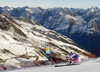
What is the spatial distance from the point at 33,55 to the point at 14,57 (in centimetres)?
1383

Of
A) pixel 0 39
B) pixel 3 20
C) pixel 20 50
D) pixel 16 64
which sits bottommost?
pixel 16 64

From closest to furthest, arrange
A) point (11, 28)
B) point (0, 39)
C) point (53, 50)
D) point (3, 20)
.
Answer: point (0, 39) → point (53, 50) → point (11, 28) → point (3, 20)

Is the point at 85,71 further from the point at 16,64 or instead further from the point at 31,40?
the point at 31,40

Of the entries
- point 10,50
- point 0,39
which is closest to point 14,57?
point 10,50

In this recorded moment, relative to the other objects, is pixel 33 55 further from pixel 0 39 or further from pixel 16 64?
pixel 0 39

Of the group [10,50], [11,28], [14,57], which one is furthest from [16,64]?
[11,28]

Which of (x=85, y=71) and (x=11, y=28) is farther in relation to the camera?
(x=11, y=28)

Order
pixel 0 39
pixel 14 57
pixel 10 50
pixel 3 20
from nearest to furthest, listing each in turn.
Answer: pixel 14 57, pixel 10 50, pixel 0 39, pixel 3 20

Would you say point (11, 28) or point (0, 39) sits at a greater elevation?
point (11, 28)

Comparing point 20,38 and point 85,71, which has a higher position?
point 20,38

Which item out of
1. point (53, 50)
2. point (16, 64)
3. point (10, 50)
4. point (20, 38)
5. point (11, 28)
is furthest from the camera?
point (11, 28)

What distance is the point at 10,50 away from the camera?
4198 inches

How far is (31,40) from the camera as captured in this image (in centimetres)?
14275

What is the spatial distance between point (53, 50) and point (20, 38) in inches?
1178
